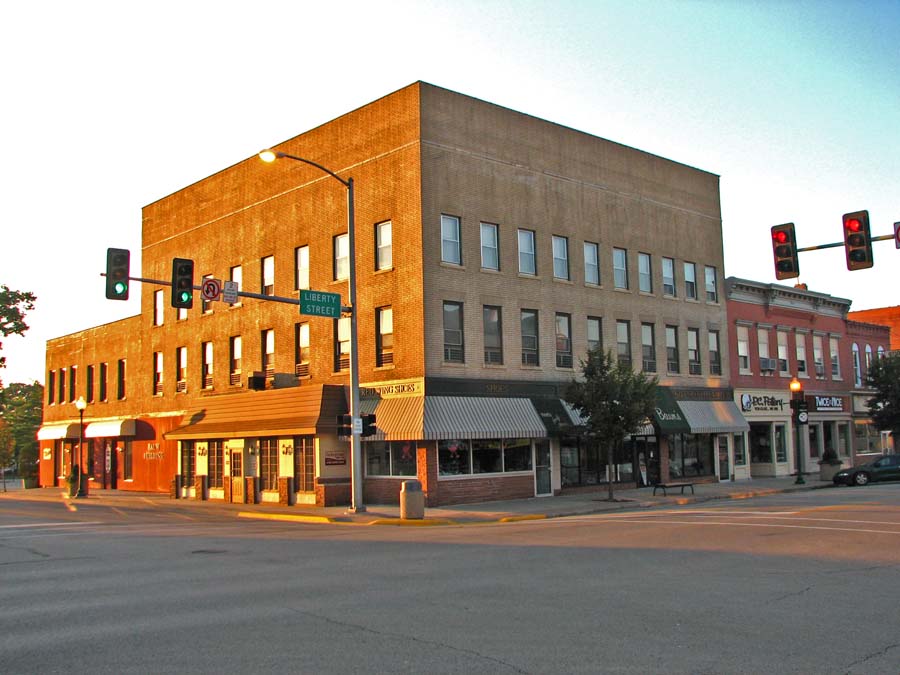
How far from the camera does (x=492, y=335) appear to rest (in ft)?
101

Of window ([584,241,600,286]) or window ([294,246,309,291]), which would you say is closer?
window ([294,246,309,291])

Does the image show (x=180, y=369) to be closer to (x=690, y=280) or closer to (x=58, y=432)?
(x=58, y=432)

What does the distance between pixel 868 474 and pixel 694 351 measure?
29.8 ft

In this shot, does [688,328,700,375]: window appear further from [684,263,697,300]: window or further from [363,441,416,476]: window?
[363,441,416,476]: window

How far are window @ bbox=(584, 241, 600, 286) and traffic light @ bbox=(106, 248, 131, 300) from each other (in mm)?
19427

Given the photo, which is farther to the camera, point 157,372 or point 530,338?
point 157,372

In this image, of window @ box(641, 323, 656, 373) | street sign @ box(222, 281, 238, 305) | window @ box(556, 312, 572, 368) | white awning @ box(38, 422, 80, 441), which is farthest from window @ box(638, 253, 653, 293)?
white awning @ box(38, 422, 80, 441)

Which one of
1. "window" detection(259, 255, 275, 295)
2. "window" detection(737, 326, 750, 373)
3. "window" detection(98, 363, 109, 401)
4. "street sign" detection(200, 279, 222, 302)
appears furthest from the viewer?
"window" detection(98, 363, 109, 401)

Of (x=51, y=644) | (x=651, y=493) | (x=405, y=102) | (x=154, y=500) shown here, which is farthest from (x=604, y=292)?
(x=51, y=644)

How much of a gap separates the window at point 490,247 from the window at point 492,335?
1.56 meters

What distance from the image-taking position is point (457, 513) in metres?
26.2

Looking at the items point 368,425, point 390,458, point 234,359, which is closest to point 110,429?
point 234,359

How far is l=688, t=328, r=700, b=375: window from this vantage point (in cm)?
3919

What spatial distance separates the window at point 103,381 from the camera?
163 ft
